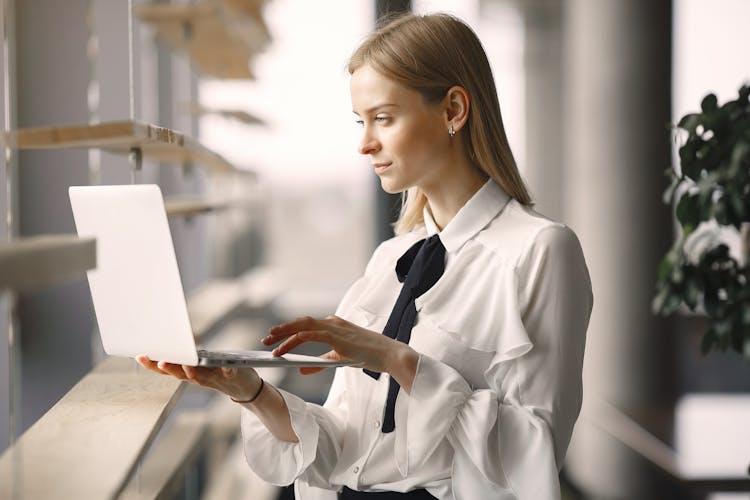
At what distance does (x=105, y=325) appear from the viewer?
152cm

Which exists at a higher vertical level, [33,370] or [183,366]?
[183,366]

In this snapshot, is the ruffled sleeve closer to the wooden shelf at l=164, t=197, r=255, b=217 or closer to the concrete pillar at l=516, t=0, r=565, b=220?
the wooden shelf at l=164, t=197, r=255, b=217

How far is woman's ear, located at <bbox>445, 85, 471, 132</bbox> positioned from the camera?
1740 mm

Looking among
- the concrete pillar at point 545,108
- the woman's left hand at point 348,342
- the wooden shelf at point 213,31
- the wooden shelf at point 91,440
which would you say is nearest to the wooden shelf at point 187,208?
the wooden shelf at point 91,440

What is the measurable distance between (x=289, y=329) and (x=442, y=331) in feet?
1.26

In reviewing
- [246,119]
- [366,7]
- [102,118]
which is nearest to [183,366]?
[102,118]

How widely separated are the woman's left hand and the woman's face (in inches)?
12.9

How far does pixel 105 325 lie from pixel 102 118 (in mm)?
A: 2362

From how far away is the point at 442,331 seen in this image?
1.69m

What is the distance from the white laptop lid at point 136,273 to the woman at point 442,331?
0.31 feet

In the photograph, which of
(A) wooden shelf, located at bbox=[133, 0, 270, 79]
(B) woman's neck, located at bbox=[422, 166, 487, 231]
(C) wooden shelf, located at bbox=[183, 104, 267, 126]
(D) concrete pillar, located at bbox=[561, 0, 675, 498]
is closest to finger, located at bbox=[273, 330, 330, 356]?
(B) woman's neck, located at bbox=[422, 166, 487, 231]

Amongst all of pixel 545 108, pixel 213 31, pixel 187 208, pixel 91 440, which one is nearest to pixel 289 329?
pixel 91 440

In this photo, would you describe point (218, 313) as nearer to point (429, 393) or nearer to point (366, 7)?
point (429, 393)

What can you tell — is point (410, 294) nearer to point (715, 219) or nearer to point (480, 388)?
point (480, 388)
